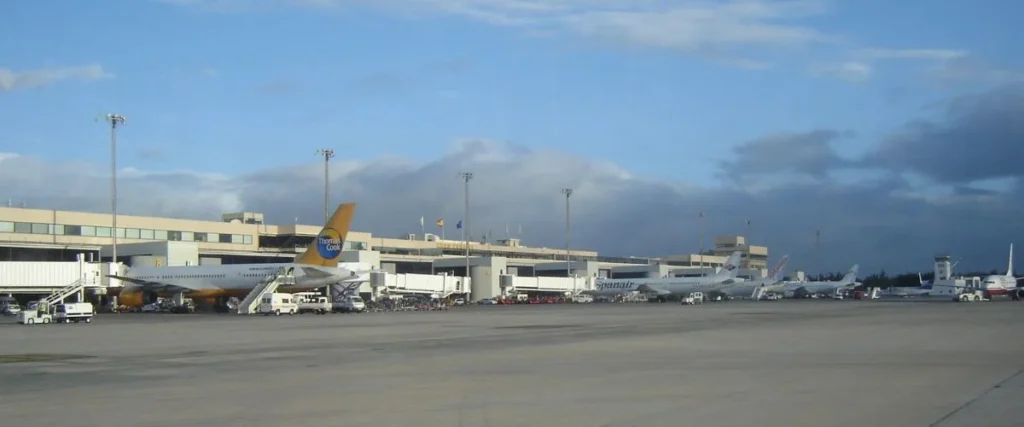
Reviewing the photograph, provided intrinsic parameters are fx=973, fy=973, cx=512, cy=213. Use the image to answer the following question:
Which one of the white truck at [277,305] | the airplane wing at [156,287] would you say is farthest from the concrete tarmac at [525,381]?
the airplane wing at [156,287]

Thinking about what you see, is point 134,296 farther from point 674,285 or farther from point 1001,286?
point 1001,286

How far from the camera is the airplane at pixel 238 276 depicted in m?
77.3

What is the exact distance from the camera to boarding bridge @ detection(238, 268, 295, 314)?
73688 mm

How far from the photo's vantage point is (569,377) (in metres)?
20.8

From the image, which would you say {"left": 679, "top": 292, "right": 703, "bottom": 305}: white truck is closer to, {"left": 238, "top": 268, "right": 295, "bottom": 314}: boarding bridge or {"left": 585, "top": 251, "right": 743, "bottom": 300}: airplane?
{"left": 585, "top": 251, "right": 743, "bottom": 300}: airplane

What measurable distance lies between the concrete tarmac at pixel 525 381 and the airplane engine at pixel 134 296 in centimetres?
4636

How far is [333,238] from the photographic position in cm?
7906

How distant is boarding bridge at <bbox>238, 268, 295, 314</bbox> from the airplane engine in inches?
400

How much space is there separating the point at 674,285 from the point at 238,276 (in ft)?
222

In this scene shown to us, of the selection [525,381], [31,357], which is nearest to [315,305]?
[31,357]

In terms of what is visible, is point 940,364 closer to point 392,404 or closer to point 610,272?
point 392,404

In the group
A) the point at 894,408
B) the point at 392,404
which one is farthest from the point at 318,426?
the point at 894,408

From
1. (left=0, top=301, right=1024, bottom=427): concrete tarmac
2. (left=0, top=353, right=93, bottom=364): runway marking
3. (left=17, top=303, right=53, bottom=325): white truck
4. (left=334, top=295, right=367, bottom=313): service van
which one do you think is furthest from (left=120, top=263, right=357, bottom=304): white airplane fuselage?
(left=0, top=353, right=93, bottom=364): runway marking

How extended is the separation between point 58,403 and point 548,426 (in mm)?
8968
